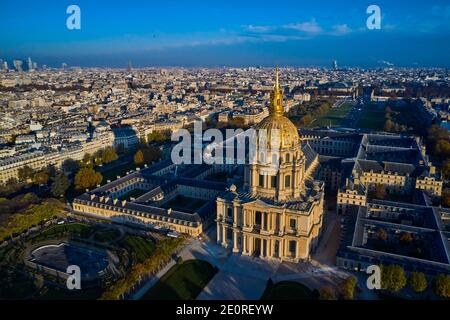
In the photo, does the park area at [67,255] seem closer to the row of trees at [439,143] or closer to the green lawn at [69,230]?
the green lawn at [69,230]

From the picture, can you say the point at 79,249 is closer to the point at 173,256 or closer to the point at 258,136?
the point at 173,256

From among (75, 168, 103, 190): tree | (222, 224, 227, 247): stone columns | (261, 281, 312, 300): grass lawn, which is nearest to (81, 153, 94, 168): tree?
(75, 168, 103, 190): tree

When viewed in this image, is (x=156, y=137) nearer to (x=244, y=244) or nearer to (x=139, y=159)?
(x=139, y=159)

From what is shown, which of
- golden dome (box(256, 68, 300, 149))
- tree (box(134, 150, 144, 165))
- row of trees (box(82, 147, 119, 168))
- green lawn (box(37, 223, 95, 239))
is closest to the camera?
golden dome (box(256, 68, 300, 149))

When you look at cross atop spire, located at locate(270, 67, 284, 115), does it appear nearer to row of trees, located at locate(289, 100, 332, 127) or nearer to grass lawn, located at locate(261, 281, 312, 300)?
grass lawn, located at locate(261, 281, 312, 300)

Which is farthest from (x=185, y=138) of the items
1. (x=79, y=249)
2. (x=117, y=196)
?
(x=79, y=249)
